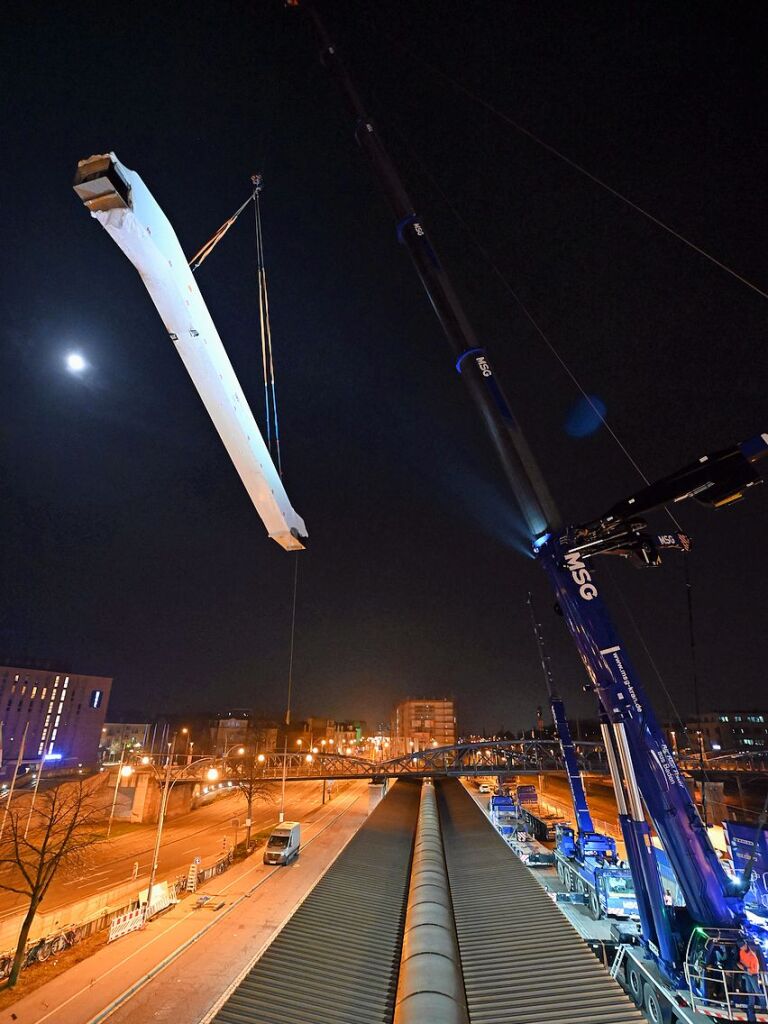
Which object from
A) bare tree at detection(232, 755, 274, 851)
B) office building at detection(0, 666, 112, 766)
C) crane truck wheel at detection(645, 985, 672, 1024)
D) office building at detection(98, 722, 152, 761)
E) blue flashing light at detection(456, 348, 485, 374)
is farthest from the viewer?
office building at detection(98, 722, 152, 761)

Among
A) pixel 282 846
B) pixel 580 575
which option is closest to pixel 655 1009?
pixel 580 575

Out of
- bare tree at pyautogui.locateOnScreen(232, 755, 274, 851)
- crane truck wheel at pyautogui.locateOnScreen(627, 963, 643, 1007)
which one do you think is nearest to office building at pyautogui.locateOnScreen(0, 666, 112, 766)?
bare tree at pyautogui.locateOnScreen(232, 755, 274, 851)

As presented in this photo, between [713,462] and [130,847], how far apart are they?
5740cm

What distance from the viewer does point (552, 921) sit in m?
12.2

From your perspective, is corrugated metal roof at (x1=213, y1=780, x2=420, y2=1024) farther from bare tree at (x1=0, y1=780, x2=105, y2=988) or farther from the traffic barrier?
bare tree at (x1=0, y1=780, x2=105, y2=988)

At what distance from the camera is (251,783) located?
1923 inches

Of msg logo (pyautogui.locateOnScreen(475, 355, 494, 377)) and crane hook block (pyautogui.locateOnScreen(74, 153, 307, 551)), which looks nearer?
crane hook block (pyautogui.locateOnScreen(74, 153, 307, 551))

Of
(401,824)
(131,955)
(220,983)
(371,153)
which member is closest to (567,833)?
(401,824)

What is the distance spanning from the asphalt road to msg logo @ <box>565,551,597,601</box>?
36.7 meters

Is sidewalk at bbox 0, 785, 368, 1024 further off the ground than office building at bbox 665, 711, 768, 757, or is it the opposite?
office building at bbox 665, 711, 768, 757

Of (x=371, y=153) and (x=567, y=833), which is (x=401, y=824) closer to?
(x=567, y=833)

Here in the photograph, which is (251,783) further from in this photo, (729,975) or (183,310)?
(183,310)

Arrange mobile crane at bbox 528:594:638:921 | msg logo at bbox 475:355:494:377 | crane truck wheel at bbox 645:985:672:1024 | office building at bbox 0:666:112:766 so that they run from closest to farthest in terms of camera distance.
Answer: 1. crane truck wheel at bbox 645:985:672:1024
2. msg logo at bbox 475:355:494:377
3. mobile crane at bbox 528:594:638:921
4. office building at bbox 0:666:112:766

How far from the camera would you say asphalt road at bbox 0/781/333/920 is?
33.0 m
